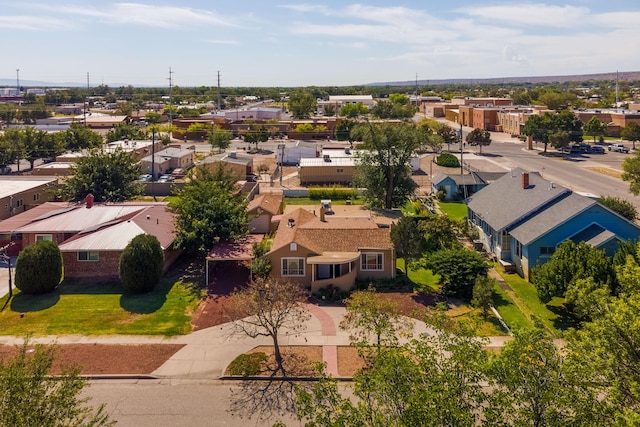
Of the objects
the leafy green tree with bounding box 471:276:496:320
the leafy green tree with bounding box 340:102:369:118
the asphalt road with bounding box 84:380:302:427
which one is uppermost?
the leafy green tree with bounding box 340:102:369:118

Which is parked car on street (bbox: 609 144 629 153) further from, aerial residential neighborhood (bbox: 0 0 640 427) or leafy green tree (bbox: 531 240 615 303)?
leafy green tree (bbox: 531 240 615 303)

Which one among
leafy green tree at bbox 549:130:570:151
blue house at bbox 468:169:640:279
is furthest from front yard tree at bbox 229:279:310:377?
leafy green tree at bbox 549:130:570:151

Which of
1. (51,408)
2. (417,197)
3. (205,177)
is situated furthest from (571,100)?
(51,408)

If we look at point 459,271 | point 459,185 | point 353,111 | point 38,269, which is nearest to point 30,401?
point 38,269

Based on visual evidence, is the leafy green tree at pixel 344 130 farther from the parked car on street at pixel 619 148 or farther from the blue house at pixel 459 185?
the blue house at pixel 459 185

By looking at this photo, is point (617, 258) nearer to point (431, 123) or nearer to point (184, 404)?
point (184, 404)
